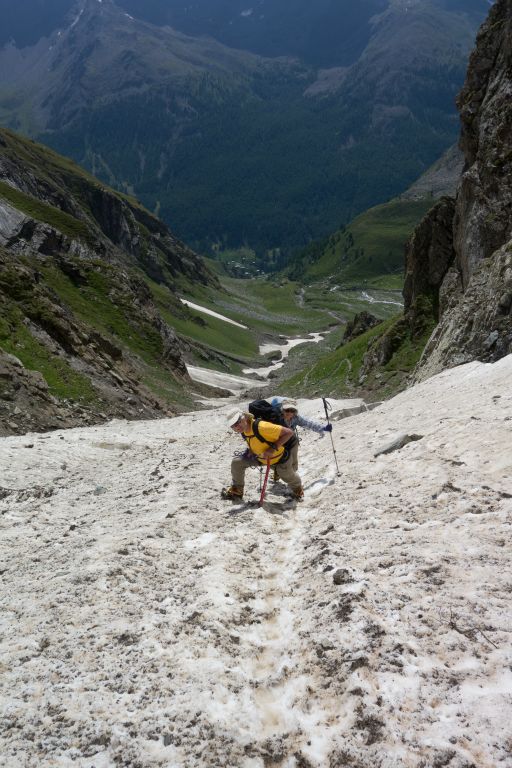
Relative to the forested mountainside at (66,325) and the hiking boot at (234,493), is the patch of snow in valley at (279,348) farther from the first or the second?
the hiking boot at (234,493)

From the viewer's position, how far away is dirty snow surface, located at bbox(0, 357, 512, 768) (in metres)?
4.71

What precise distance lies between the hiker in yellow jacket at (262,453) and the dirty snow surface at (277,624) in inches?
20.6

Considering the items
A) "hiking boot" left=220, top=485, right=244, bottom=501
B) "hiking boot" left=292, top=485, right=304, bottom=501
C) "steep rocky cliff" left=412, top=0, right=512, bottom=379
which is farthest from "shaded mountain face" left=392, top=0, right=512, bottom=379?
"hiking boot" left=220, top=485, right=244, bottom=501

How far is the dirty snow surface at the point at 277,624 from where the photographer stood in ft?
15.5

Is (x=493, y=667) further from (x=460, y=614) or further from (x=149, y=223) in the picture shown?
(x=149, y=223)

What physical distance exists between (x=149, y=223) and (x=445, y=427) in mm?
183925

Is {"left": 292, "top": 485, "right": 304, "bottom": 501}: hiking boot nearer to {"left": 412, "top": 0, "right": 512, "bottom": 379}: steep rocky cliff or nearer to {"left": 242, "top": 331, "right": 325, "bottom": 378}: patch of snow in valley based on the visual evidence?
{"left": 412, "top": 0, "right": 512, "bottom": 379}: steep rocky cliff

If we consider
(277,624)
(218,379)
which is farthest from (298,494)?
(218,379)

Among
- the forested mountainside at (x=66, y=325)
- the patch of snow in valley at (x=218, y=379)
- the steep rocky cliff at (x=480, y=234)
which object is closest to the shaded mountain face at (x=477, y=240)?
the steep rocky cliff at (x=480, y=234)

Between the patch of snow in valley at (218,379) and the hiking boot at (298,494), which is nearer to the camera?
the hiking boot at (298,494)

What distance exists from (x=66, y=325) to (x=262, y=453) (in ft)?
98.2

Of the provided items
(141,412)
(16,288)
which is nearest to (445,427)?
(141,412)

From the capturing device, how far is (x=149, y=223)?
180 m

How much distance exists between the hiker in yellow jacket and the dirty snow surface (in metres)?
0.52
